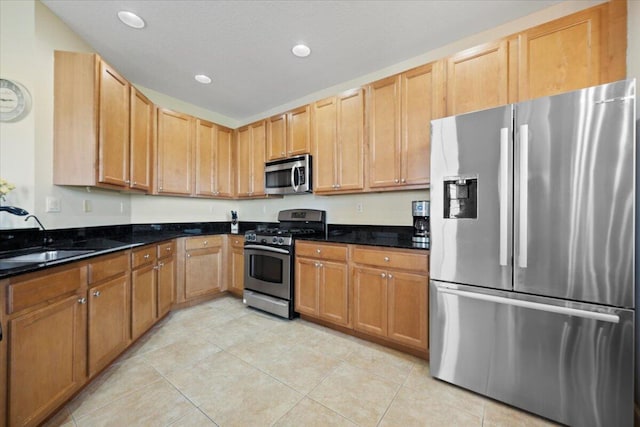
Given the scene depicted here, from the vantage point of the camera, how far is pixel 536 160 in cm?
152

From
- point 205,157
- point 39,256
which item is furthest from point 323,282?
point 205,157

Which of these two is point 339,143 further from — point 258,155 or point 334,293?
point 334,293

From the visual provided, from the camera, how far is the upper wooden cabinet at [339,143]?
2.75 m

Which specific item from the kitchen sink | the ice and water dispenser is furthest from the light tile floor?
the ice and water dispenser

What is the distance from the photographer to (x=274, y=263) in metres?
3.00

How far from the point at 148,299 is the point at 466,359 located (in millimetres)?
2746

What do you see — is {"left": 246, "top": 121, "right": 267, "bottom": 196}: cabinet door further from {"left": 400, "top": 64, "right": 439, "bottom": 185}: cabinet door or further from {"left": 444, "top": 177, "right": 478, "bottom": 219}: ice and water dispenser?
{"left": 444, "top": 177, "right": 478, "bottom": 219}: ice and water dispenser

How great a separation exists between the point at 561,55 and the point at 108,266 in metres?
3.58

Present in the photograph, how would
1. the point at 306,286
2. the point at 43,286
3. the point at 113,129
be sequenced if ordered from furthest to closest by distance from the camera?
the point at 306,286 → the point at 113,129 → the point at 43,286

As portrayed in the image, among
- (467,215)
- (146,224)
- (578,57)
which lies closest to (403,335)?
(467,215)

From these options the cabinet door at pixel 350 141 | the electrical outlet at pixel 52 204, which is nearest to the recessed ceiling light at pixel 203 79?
the cabinet door at pixel 350 141

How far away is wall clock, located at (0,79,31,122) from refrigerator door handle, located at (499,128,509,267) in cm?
336

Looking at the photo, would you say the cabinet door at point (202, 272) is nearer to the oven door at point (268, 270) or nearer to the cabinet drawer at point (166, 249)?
the cabinet drawer at point (166, 249)

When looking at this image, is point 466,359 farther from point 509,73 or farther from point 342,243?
point 509,73
